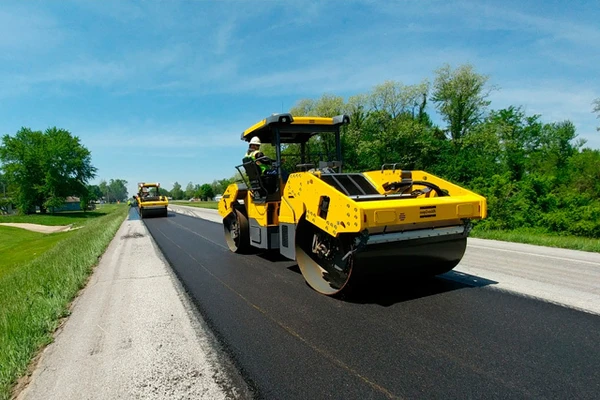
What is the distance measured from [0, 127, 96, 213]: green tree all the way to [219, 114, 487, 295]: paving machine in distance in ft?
167

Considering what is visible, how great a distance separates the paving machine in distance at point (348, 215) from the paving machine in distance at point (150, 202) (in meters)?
17.6

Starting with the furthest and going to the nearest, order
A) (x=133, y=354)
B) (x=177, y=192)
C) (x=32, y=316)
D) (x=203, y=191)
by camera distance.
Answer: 1. (x=177, y=192)
2. (x=203, y=191)
3. (x=32, y=316)
4. (x=133, y=354)

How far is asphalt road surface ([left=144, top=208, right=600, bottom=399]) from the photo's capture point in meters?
2.45

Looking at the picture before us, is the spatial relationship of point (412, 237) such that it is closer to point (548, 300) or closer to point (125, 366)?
point (548, 300)

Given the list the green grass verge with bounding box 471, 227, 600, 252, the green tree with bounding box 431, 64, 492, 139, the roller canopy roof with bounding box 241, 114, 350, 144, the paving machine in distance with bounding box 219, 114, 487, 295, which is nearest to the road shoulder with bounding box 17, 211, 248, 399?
the paving machine in distance with bounding box 219, 114, 487, 295

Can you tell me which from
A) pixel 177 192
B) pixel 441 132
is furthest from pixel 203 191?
pixel 441 132

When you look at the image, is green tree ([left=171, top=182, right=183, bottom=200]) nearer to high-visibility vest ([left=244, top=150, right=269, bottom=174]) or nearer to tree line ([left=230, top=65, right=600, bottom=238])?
tree line ([left=230, top=65, right=600, bottom=238])

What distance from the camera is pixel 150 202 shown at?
22438 mm

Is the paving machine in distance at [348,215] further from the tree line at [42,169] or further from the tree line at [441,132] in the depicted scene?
the tree line at [42,169]

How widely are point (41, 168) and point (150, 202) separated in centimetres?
3579

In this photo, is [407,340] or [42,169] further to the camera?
[42,169]

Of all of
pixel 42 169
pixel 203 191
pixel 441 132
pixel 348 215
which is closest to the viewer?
pixel 348 215

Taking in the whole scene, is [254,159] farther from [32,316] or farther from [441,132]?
[441,132]

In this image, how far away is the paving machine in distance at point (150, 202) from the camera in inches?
879
